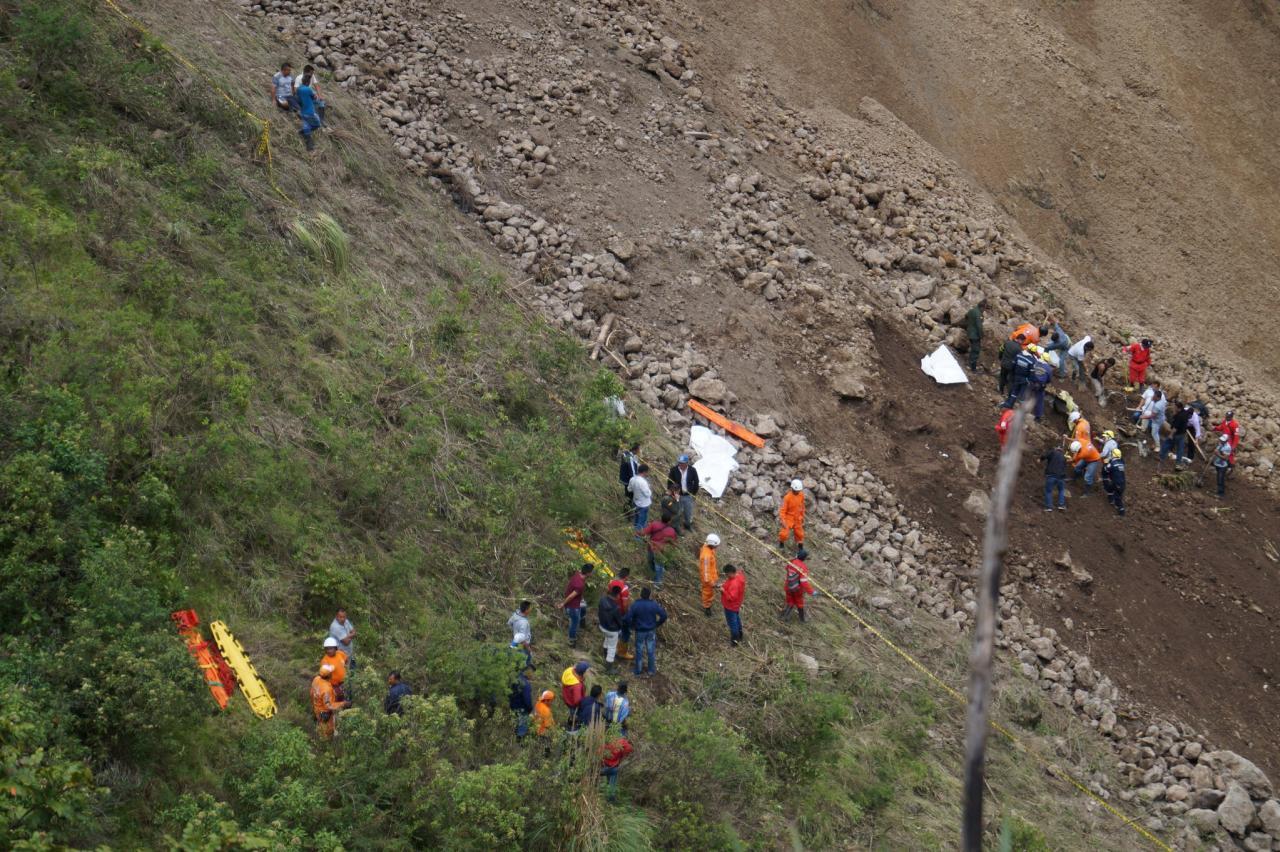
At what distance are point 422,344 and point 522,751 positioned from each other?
5744mm

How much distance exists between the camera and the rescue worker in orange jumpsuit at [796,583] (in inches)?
484

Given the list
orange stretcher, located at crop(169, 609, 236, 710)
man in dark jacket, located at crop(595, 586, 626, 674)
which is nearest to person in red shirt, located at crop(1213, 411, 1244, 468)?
man in dark jacket, located at crop(595, 586, 626, 674)

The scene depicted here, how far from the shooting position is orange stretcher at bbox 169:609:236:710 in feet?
27.8

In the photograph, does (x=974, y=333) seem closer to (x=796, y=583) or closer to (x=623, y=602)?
(x=796, y=583)

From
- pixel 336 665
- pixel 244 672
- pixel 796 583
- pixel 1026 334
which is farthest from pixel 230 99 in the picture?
pixel 1026 334

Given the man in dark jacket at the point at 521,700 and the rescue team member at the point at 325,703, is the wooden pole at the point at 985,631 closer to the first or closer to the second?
the rescue team member at the point at 325,703

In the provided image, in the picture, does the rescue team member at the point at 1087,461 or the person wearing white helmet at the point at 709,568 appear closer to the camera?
the person wearing white helmet at the point at 709,568

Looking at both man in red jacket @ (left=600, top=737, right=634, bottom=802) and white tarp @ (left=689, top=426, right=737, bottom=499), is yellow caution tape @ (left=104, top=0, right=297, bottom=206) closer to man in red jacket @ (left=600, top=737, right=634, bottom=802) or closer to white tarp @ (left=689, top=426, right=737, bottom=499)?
white tarp @ (left=689, top=426, right=737, bottom=499)

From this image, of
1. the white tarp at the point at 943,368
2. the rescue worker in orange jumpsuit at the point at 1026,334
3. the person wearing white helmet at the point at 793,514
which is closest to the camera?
the person wearing white helmet at the point at 793,514

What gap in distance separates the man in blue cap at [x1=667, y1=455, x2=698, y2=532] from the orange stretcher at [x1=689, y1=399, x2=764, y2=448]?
1.96 m

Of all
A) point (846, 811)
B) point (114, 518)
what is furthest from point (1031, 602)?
point (114, 518)

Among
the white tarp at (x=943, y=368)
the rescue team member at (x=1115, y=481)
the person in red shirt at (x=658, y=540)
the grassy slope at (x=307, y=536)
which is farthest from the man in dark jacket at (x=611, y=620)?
the rescue team member at (x=1115, y=481)

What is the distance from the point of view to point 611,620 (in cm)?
1054

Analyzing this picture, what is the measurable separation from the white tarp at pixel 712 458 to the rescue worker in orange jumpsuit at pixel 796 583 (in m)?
1.71
